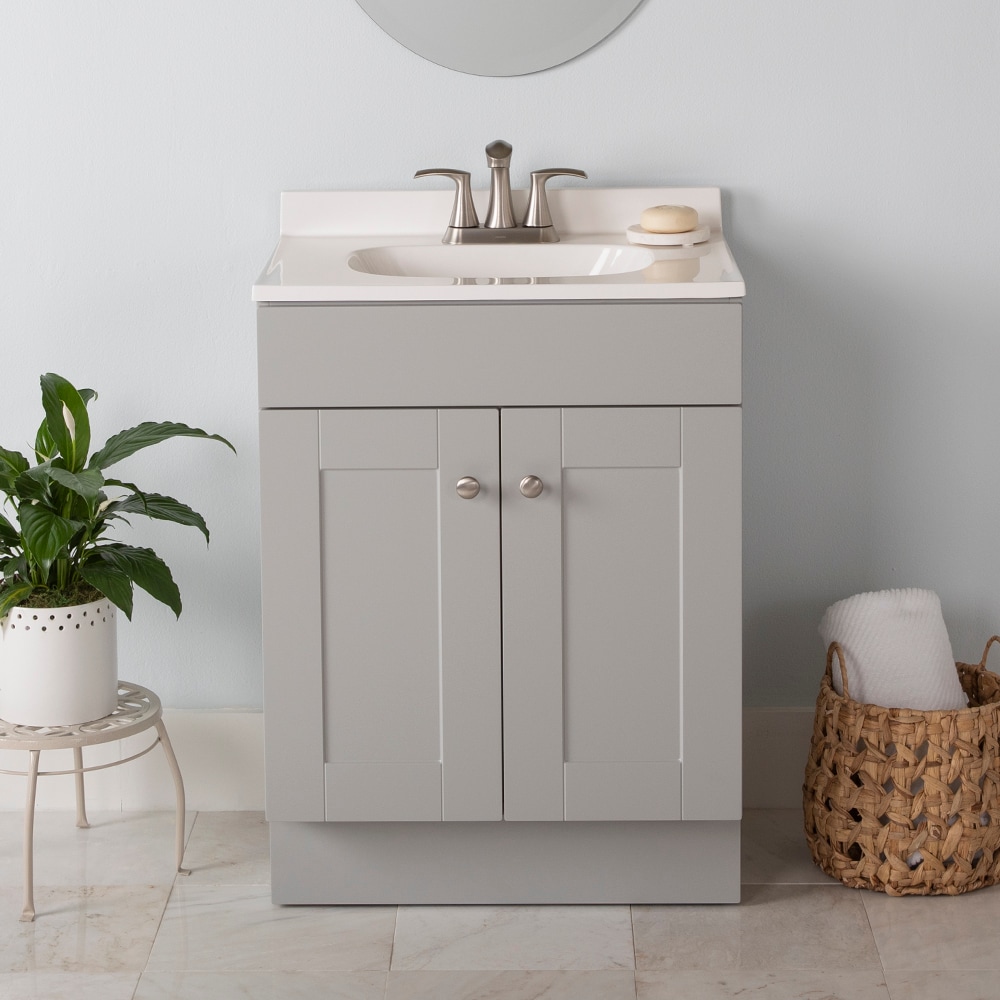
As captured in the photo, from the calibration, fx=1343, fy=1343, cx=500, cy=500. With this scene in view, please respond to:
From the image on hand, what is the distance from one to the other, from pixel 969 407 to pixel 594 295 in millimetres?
805

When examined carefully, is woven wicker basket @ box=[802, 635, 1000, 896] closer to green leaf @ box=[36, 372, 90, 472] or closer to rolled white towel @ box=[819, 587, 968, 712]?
rolled white towel @ box=[819, 587, 968, 712]

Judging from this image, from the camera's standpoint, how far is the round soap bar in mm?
2012

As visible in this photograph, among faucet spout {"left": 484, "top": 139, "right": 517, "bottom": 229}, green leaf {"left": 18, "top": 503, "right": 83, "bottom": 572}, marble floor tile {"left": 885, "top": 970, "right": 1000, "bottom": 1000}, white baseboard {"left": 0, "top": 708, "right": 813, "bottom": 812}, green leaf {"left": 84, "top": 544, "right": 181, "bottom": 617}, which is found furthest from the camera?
white baseboard {"left": 0, "top": 708, "right": 813, "bottom": 812}

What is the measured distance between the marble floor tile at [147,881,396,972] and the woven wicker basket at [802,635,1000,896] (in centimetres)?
69

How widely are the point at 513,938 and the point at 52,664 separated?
2.55ft

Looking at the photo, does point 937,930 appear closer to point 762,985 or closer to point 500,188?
point 762,985

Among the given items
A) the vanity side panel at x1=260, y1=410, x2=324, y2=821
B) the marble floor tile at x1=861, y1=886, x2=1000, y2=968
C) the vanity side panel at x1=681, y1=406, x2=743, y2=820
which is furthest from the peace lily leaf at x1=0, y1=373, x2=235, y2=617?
the marble floor tile at x1=861, y1=886, x2=1000, y2=968

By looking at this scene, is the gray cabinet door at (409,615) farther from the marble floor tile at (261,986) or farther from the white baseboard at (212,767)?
the white baseboard at (212,767)

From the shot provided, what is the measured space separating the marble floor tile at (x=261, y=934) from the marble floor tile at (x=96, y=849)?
0.10 m

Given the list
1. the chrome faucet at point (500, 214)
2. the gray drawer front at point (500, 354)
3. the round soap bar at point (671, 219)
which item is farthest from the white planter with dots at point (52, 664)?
the round soap bar at point (671, 219)

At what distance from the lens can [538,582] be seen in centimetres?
183

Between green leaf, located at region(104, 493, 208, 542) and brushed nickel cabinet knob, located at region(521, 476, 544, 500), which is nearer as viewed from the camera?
brushed nickel cabinet knob, located at region(521, 476, 544, 500)

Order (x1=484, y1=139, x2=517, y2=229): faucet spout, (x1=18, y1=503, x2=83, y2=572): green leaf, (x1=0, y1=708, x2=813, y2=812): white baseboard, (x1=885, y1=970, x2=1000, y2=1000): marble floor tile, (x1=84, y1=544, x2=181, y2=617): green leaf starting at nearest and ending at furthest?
(x1=885, y1=970, x2=1000, y2=1000): marble floor tile < (x1=18, y1=503, x2=83, y2=572): green leaf < (x1=84, y1=544, x2=181, y2=617): green leaf < (x1=484, y1=139, x2=517, y2=229): faucet spout < (x1=0, y1=708, x2=813, y2=812): white baseboard

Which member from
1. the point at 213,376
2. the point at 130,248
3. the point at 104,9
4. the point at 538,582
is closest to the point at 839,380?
the point at 538,582
